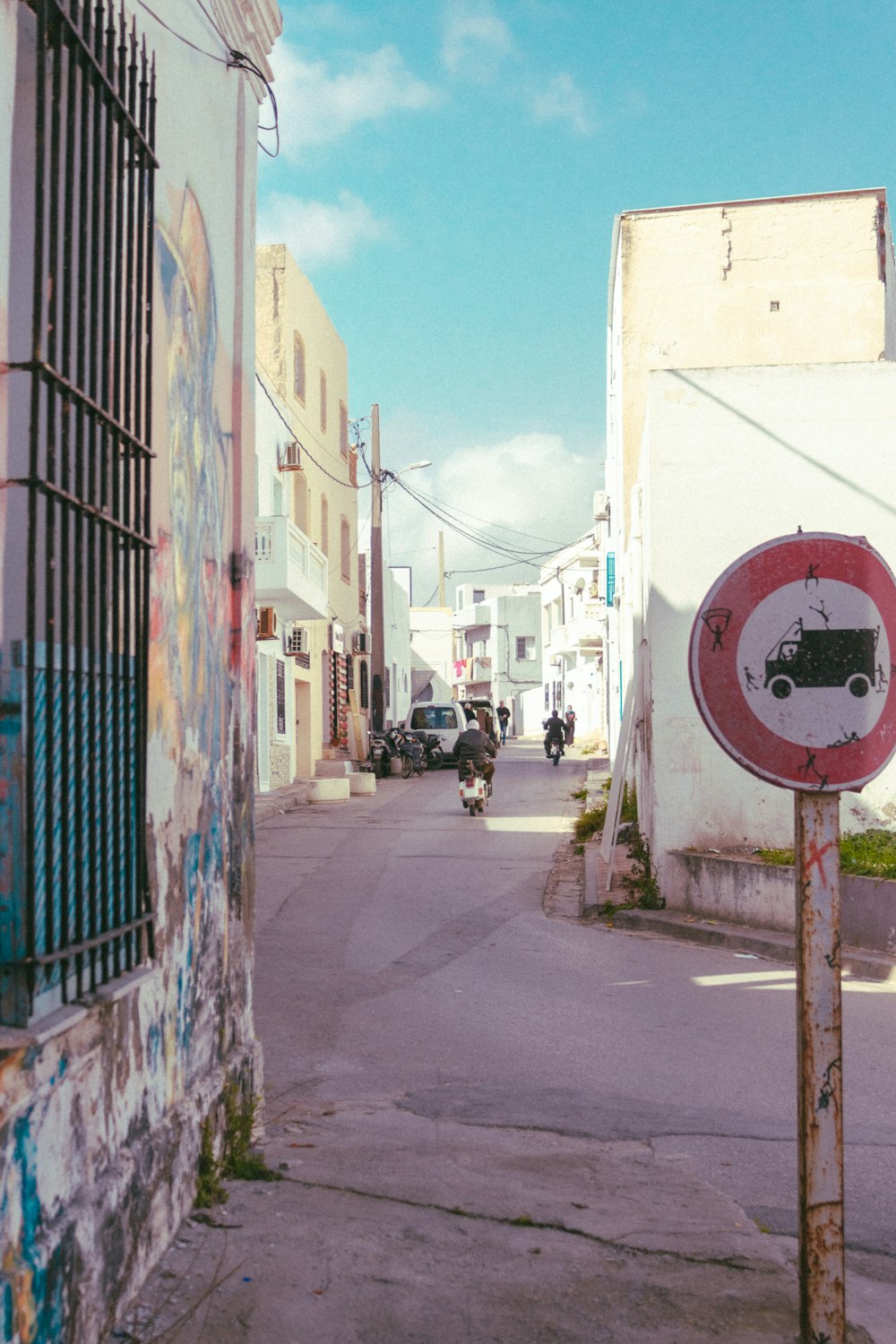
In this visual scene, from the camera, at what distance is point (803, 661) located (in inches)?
134

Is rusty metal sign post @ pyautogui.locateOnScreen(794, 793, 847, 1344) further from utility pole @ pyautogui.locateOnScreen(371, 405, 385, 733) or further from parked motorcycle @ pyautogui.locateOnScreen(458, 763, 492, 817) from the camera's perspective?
utility pole @ pyautogui.locateOnScreen(371, 405, 385, 733)

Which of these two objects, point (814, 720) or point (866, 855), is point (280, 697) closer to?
point (866, 855)

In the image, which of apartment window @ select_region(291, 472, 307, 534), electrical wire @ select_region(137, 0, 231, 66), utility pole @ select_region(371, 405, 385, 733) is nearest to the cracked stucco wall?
apartment window @ select_region(291, 472, 307, 534)

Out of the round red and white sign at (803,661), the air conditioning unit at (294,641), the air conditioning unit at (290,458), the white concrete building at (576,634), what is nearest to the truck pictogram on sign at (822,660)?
the round red and white sign at (803,661)

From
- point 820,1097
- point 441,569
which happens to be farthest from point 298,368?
point 441,569

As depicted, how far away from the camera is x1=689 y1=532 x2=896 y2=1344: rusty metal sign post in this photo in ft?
10.5

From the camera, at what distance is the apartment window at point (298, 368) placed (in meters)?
27.5

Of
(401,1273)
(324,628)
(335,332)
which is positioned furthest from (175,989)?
(335,332)

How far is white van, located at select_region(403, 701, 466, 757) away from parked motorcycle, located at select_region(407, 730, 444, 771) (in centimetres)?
12

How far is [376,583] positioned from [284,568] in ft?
42.4

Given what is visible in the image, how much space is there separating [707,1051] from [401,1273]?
3282 millimetres

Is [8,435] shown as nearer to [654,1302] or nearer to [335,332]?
[654,1302]

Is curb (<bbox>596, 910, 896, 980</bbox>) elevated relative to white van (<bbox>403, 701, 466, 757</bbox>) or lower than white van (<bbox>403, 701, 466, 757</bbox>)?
lower

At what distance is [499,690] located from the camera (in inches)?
2938
